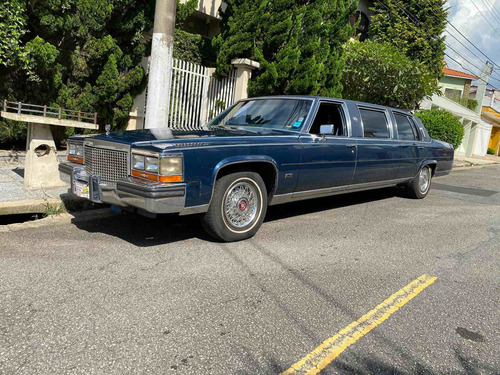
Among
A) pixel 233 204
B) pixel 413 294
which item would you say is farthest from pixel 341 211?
pixel 413 294

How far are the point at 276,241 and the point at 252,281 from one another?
1.23m

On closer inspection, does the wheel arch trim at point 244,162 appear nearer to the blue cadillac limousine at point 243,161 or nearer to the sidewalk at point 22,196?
the blue cadillac limousine at point 243,161

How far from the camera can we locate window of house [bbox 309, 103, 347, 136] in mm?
5707

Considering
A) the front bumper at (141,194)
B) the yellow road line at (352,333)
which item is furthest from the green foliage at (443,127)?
the front bumper at (141,194)

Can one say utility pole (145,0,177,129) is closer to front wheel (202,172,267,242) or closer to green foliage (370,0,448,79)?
front wheel (202,172,267,242)

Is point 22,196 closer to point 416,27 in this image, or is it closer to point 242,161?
point 242,161

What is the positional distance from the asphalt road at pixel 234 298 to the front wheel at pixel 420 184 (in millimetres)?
2411

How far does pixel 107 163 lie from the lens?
4379mm

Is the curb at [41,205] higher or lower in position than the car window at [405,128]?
lower

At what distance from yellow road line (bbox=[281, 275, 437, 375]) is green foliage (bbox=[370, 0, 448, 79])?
20826 mm

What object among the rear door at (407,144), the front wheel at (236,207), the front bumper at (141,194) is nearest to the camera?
→ the front bumper at (141,194)

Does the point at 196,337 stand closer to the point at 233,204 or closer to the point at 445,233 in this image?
the point at 233,204

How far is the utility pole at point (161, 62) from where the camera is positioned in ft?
21.4

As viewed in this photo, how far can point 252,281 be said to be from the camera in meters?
3.64
